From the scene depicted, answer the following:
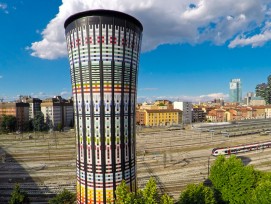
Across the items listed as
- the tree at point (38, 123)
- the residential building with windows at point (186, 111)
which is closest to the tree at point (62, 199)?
the tree at point (38, 123)

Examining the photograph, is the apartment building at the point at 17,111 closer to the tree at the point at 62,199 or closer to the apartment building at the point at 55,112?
the apartment building at the point at 55,112

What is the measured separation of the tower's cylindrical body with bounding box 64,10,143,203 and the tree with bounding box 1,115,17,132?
9738 cm

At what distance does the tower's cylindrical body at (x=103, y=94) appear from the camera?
1956 cm

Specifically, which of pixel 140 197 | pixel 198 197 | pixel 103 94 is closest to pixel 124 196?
pixel 140 197

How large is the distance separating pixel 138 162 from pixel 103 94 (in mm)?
41507

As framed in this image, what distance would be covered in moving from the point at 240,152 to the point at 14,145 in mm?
76449

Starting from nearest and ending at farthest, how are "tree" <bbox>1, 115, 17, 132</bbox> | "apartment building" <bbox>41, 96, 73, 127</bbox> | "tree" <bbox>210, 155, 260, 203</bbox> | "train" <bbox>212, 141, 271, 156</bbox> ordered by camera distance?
"tree" <bbox>210, 155, 260, 203</bbox>, "train" <bbox>212, 141, 271, 156</bbox>, "tree" <bbox>1, 115, 17, 132</bbox>, "apartment building" <bbox>41, 96, 73, 127</bbox>

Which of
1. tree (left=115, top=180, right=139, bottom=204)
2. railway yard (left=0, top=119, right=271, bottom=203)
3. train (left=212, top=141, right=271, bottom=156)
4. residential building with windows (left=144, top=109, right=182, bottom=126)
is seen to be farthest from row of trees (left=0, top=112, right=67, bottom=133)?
tree (left=115, top=180, right=139, bottom=204)

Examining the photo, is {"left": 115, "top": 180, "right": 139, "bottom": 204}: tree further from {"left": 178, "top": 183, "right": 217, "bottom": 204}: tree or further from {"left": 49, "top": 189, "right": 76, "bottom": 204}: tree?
{"left": 49, "top": 189, "right": 76, "bottom": 204}: tree

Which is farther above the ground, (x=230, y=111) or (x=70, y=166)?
(x=230, y=111)

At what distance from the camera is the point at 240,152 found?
65250mm

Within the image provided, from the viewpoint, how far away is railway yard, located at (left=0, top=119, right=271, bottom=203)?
141 feet

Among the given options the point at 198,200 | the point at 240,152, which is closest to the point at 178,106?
the point at 240,152

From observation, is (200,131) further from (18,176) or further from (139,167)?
(18,176)
